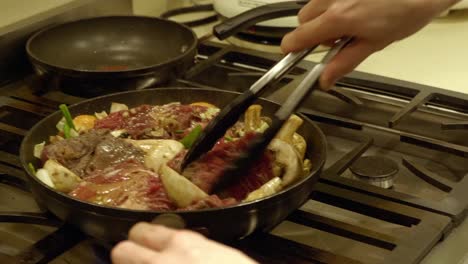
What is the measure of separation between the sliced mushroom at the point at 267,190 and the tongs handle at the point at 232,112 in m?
0.08

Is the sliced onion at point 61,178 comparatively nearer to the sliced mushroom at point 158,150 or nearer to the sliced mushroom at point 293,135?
the sliced mushroom at point 158,150

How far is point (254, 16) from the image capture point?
1380 mm

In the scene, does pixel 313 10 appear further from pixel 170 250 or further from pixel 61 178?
pixel 170 250

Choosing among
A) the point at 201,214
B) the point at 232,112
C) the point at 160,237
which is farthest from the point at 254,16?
the point at 160,237

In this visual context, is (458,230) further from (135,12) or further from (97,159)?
(135,12)

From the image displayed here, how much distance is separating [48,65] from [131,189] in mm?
389

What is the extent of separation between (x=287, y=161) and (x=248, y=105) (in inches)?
3.7

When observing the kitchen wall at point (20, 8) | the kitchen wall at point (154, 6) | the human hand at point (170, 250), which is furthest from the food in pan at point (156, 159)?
the kitchen wall at point (154, 6)

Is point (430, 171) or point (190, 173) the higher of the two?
point (190, 173)

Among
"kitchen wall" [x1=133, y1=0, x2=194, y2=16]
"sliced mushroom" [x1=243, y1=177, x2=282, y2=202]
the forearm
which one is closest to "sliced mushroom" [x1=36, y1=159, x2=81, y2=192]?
"sliced mushroom" [x1=243, y1=177, x2=282, y2=202]

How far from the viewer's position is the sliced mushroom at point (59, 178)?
962mm

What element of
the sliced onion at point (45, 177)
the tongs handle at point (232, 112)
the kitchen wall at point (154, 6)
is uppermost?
the tongs handle at point (232, 112)

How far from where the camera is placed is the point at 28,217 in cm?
97

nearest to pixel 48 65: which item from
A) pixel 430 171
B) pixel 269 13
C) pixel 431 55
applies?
pixel 269 13
